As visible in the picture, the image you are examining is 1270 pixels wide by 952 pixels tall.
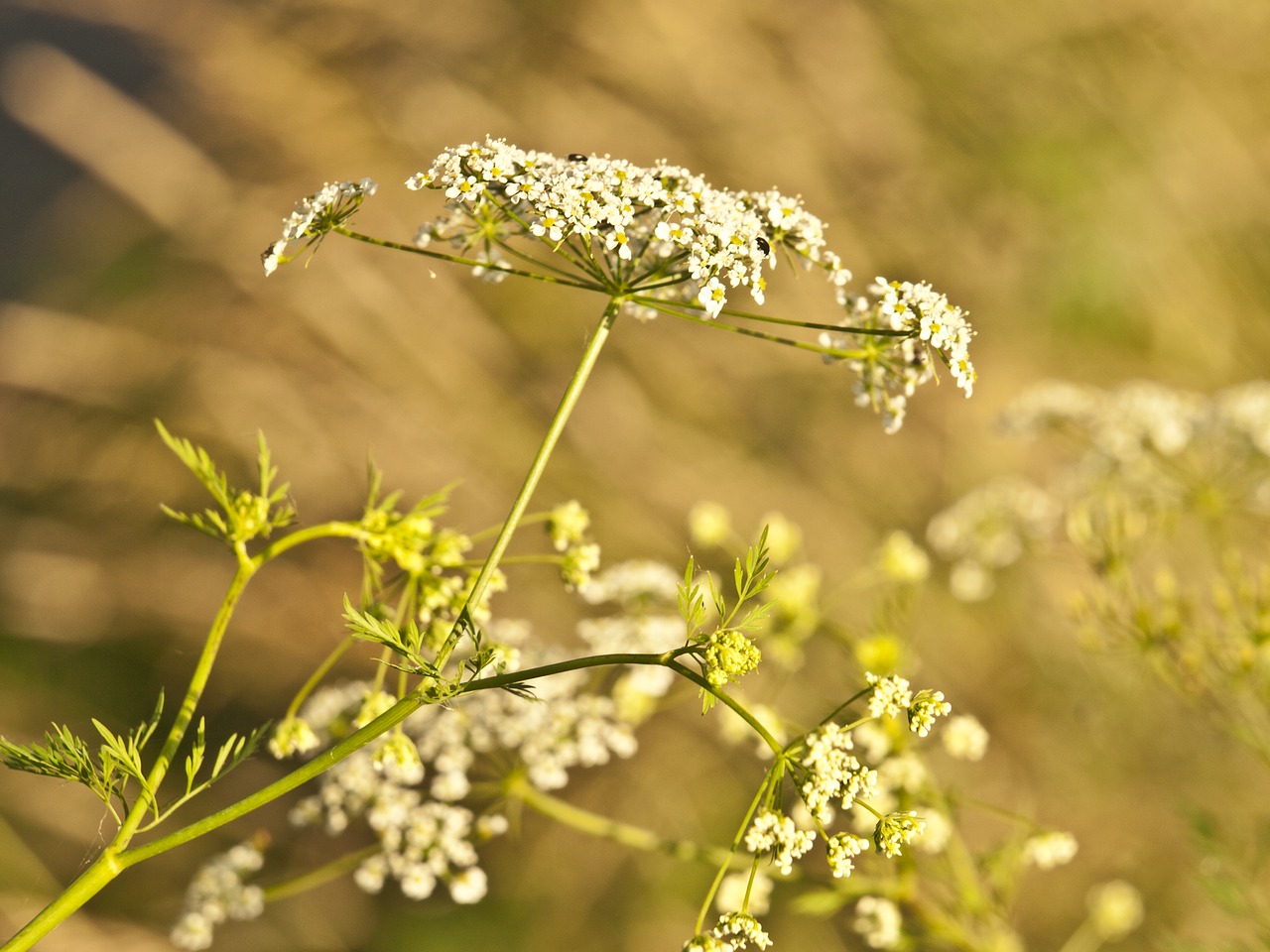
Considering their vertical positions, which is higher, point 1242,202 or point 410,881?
point 1242,202

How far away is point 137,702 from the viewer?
4.66 metres

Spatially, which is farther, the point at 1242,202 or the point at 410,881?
the point at 1242,202

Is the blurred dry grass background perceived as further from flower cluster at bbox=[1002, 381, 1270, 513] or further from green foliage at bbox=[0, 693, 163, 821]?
green foliage at bbox=[0, 693, 163, 821]

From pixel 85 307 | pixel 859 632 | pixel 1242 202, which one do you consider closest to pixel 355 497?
pixel 85 307

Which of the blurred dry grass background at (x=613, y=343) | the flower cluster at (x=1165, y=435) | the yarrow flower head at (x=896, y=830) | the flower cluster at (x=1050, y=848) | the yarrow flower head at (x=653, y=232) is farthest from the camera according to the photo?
the blurred dry grass background at (x=613, y=343)

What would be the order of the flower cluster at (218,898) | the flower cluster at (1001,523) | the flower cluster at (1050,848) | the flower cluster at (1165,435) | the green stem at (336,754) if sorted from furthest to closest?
1. the flower cluster at (1001,523)
2. the flower cluster at (1165,435)
3. the flower cluster at (1050,848)
4. the flower cluster at (218,898)
5. the green stem at (336,754)

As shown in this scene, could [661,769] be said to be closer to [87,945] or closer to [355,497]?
[355,497]

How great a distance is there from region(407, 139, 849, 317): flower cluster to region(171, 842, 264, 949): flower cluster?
137 centimetres

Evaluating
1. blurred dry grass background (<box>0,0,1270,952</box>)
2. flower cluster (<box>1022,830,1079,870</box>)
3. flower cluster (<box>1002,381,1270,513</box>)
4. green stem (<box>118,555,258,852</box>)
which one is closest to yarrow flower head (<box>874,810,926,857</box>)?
green stem (<box>118,555,258,852</box>)

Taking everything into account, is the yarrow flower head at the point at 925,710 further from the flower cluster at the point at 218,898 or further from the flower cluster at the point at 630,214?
the flower cluster at the point at 218,898

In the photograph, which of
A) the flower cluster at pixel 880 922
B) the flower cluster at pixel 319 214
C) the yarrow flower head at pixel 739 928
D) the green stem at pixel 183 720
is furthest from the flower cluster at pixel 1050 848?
the flower cluster at pixel 319 214

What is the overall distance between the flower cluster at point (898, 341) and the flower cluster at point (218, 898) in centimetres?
150

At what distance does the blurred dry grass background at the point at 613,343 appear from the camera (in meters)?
4.51

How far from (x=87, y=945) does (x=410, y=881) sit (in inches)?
117
